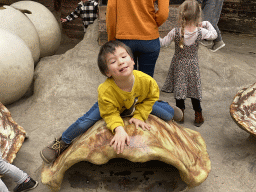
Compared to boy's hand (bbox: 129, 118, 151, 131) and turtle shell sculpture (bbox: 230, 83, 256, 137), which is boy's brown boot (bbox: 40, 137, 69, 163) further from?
turtle shell sculpture (bbox: 230, 83, 256, 137)

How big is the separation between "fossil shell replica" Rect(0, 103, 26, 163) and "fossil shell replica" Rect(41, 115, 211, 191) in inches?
13.1

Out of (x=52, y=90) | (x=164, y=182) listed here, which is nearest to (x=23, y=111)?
(x=52, y=90)

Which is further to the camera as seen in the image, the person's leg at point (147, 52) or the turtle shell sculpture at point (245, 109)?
the person's leg at point (147, 52)

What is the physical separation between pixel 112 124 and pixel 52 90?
1846mm

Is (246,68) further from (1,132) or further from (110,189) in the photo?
(1,132)

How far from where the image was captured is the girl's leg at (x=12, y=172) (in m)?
1.76

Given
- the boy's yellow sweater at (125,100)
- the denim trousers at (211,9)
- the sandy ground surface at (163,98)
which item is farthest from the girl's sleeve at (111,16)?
the denim trousers at (211,9)

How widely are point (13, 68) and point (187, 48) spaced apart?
1.85 metres

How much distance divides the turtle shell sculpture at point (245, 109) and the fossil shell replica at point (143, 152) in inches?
18.8

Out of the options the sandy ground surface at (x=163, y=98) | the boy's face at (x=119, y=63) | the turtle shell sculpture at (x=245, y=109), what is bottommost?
the sandy ground surface at (x=163, y=98)

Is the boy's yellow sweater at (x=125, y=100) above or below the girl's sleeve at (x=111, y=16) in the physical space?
below

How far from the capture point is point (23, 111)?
302 cm

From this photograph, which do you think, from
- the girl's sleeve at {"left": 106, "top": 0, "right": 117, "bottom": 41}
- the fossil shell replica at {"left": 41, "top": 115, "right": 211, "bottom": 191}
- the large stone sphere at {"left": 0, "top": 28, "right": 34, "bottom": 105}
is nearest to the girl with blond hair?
the girl's sleeve at {"left": 106, "top": 0, "right": 117, "bottom": 41}

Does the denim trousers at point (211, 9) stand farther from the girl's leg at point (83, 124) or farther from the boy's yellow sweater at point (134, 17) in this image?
the girl's leg at point (83, 124)
